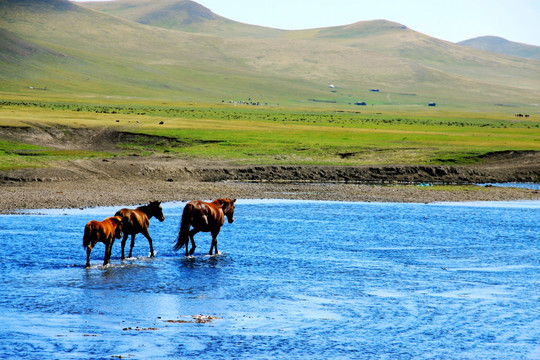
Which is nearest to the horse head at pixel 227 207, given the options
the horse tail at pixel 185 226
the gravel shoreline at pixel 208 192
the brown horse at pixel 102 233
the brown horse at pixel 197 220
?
the brown horse at pixel 197 220

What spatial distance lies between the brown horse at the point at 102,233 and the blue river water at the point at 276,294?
0.66 meters

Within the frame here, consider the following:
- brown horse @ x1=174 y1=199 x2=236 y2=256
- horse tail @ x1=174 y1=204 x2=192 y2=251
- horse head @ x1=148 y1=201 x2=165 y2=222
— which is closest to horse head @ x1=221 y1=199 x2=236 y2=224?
brown horse @ x1=174 y1=199 x2=236 y2=256

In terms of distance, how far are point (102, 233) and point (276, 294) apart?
5.20 m

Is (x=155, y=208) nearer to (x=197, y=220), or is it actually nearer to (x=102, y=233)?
(x=197, y=220)

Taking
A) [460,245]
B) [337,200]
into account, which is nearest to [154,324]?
[460,245]

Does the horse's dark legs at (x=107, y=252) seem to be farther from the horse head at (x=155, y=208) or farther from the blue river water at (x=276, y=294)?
the horse head at (x=155, y=208)

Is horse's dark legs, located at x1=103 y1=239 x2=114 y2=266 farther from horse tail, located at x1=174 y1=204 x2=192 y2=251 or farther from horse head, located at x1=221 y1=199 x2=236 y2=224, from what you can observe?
horse head, located at x1=221 y1=199 x2=236 y2=224

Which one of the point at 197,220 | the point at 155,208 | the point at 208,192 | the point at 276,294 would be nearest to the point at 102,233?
the point at 155,208

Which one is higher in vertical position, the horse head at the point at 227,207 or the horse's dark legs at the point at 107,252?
the horse head at the point at 227,207

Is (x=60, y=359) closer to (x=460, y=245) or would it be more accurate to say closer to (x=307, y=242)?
(x=307, y=242)

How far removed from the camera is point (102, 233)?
19.7 meters

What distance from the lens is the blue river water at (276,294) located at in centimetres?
1422

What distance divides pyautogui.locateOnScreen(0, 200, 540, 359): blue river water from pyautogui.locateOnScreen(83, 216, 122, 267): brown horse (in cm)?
66

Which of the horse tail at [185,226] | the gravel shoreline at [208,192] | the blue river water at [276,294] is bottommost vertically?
the blue river water at [276,294]
